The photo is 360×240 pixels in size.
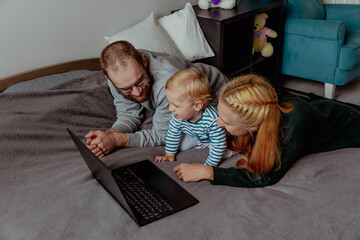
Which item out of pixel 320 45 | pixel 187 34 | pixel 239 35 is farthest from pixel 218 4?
pixel 320 45

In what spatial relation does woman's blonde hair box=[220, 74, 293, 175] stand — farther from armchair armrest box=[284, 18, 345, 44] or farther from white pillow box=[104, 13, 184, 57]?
armchair armrest box=[284, 18, 345, 44]

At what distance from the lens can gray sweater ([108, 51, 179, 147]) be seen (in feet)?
5.17

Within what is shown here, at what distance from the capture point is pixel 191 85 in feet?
4.44

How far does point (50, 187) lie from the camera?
49.7 inches

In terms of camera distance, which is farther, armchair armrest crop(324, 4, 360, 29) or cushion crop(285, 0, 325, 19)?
armchair armrest crop(324, 4, 360, 29)

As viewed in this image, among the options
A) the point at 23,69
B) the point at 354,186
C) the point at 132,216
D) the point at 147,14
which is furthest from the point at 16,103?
the point at 354,186

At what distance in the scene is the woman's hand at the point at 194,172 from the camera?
1289mm

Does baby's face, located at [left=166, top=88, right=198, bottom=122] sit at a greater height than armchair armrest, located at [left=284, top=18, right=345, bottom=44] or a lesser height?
greater

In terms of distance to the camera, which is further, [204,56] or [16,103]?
[204,56]

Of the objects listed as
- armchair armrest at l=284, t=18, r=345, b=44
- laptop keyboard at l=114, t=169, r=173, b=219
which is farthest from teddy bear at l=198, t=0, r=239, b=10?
laptop keyboard at l=114, t=169, r=173, b=219

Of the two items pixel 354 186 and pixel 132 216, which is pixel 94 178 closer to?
pixel 132 216

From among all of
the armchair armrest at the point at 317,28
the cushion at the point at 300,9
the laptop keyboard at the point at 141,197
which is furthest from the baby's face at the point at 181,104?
the cushion at the point at 300,9

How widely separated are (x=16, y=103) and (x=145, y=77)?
0.60 metres

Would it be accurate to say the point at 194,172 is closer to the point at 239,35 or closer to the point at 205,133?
the point at 205,133
